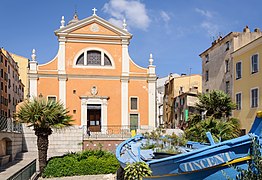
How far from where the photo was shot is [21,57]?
216 ft

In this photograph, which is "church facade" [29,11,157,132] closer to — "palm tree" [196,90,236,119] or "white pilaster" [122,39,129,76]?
"white pilaster" [122,39,129,76]

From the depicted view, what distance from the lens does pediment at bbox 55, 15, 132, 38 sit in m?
34.9

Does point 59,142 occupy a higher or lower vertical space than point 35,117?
lower

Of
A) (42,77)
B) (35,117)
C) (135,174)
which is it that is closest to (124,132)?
(42,77)

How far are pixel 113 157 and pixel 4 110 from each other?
33.0 m

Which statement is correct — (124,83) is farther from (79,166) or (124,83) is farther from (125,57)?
(79,166)

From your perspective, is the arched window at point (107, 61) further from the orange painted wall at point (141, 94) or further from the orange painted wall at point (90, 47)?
the orange painted wall at point (141, 94)

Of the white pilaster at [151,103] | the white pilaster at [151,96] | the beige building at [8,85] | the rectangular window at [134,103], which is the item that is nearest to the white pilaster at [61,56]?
the rectangular window at [134,103]

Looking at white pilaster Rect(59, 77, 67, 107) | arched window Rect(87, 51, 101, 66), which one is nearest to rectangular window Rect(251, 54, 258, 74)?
arched window Rect(87, 51, 101, 66)

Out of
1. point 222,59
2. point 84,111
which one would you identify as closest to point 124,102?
point 84,111

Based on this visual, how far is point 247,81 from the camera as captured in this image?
91.7 ft

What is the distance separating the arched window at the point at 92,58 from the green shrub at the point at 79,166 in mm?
15972

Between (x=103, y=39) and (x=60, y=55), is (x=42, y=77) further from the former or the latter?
(x=103, y=39)

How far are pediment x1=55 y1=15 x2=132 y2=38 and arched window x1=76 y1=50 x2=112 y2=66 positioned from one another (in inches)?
77.2
